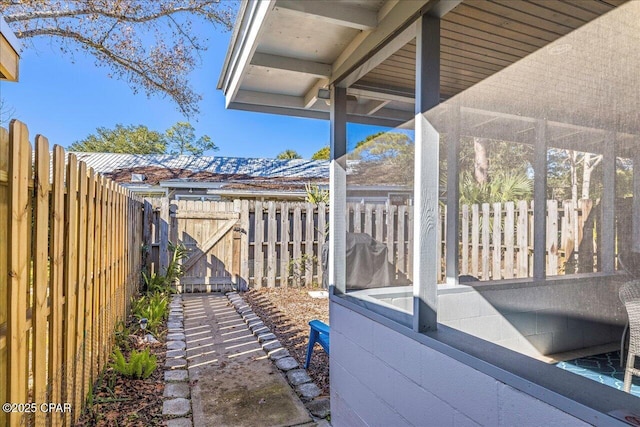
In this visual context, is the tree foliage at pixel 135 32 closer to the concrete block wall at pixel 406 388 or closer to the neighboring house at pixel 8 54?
the neighboring house at pixel 8 54

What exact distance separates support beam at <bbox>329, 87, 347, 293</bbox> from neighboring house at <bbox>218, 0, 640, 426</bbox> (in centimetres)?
10

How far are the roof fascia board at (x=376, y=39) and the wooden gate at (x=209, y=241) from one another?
4740 millimetres

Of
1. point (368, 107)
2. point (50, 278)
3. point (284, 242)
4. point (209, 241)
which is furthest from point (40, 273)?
point (284, 242)

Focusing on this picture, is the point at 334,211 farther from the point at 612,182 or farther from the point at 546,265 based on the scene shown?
the point at 612,182

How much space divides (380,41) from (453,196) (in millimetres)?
878

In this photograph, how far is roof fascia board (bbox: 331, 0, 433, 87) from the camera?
1.60 meters

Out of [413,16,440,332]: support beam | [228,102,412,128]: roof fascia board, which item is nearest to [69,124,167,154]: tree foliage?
[228,102,412,128]: roof fascia board

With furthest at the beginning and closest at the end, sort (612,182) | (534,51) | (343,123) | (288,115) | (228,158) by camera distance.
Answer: (228,158), (288,115), (343,123), (534,51), (612,182)

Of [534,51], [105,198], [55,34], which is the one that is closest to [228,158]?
[55,34]

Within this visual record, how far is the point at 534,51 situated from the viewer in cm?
154

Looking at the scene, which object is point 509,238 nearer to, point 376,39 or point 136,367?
point 376,39

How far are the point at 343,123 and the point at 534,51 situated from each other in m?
1.18

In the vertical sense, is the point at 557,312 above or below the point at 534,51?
below

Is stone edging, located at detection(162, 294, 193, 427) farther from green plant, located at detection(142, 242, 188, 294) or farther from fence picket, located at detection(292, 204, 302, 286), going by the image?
fence picket, located at detection(292, 204, 302, 286)
